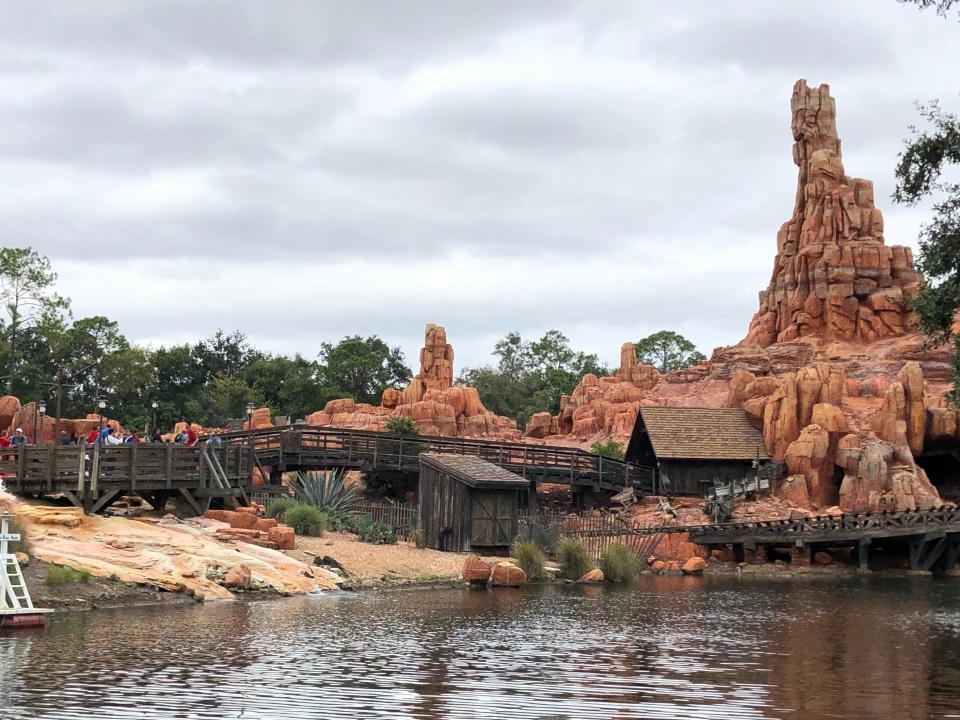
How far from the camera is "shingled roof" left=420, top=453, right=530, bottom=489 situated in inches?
1399

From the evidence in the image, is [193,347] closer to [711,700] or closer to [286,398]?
[286,398]

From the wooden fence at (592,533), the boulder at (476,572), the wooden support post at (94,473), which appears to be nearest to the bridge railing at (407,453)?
the wooden fence at (592,533)

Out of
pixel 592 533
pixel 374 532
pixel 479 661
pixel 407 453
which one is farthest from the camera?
pixel 407 453

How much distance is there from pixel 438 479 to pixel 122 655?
21.1 metres

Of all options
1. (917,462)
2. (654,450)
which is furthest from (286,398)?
(917,462)

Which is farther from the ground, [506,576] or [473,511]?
[473,511]

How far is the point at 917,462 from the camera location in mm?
54594

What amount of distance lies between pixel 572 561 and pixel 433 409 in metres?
37.6

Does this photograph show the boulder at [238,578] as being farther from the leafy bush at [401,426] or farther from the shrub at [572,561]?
the leafy bush at [401,426]

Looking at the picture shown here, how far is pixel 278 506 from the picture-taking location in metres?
35.2

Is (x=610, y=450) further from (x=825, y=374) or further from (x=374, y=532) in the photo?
(x=374, y=532)

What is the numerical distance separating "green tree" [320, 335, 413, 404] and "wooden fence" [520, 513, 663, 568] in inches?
2171

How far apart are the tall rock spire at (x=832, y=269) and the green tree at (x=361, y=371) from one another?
35.0 m

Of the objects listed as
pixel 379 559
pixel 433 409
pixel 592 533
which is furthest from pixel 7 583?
pixel 433 409
